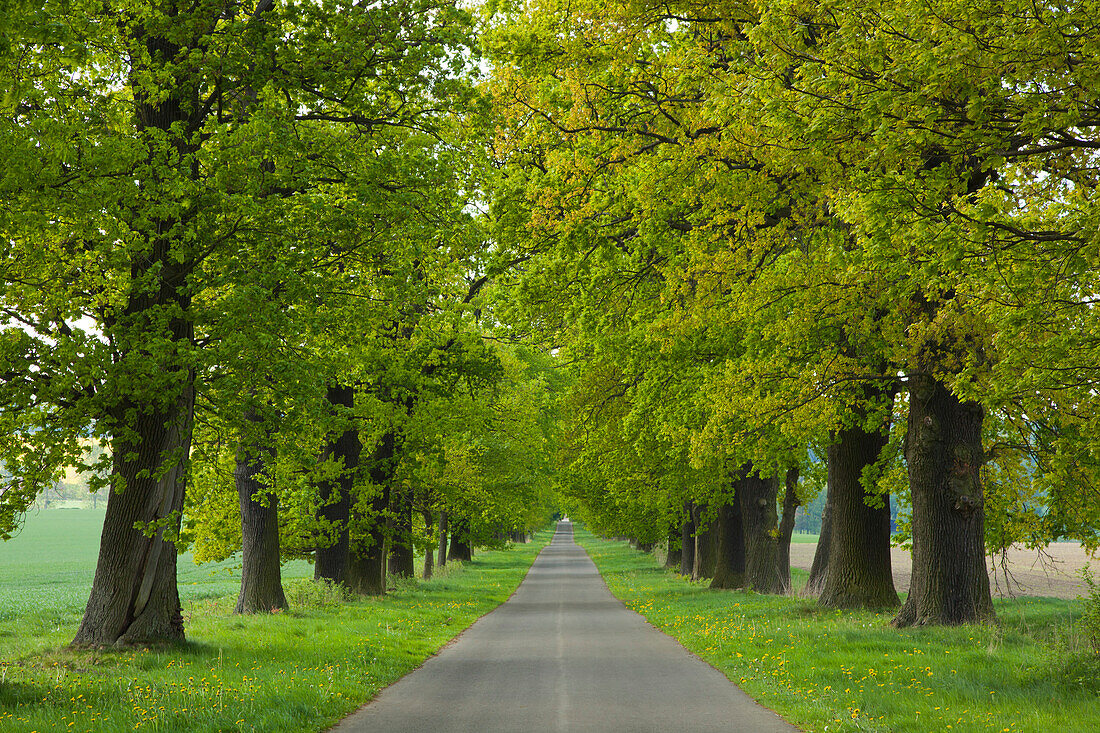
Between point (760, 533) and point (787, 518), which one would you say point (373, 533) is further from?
point (787, 518)

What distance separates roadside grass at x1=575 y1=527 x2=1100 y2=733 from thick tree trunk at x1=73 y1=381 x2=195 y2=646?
335 inches

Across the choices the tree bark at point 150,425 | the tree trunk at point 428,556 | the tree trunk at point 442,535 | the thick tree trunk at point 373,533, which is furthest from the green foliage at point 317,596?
the tree trunk at point 442,535

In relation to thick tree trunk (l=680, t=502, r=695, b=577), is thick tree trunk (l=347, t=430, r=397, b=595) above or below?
above

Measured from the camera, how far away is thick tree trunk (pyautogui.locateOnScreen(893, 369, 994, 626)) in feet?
48.1

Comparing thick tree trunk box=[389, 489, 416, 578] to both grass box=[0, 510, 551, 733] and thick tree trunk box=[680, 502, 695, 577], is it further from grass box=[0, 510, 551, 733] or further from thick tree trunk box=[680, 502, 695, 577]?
thick tree trunk box=[680, 502, 695, 577]

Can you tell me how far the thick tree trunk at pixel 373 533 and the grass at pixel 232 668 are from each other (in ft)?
4.66

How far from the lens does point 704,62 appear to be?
1138 centimetres

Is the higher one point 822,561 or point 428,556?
point 822,561

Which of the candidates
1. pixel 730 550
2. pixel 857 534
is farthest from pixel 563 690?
pixel 730 550

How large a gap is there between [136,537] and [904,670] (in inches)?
418

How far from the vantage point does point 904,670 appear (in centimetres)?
1094

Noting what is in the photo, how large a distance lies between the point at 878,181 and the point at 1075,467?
11.4 meters

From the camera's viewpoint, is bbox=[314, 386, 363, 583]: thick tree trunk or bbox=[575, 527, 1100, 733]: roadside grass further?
bbox=[314, 386, 363, 583]: thick tree trunk

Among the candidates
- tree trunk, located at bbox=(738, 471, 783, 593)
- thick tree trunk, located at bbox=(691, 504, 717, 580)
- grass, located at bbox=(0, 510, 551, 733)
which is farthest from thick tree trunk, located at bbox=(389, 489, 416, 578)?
thick tree trunk, located at bbox=(691, 504, 717, 580)
